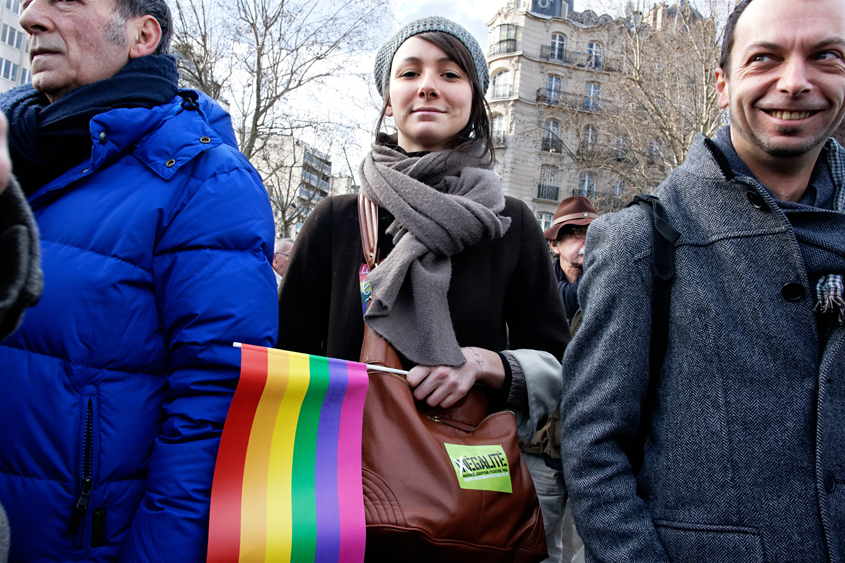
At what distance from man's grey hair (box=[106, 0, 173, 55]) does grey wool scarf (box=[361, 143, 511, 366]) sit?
2.43 ft

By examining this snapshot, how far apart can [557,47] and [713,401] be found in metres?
42.1

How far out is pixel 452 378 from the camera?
160cm

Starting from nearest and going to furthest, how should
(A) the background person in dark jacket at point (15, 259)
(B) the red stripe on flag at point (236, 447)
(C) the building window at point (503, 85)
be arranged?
(A) the background person in dark jacket at point (15, 259), (B) the red stripe on flag at point (236, 447), (C) the building window at point (503, 85)

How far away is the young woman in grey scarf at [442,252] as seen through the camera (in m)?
1.72

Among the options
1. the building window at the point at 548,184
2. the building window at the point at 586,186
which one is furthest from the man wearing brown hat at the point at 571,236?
the building window at the point at 548,184

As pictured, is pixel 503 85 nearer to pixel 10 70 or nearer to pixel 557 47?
pixel 557 47

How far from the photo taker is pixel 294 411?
1.41 meters

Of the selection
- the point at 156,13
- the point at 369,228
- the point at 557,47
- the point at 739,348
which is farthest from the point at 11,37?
the point at 739,348

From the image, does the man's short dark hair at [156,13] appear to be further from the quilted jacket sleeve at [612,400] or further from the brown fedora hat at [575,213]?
the brown fedora hat at [575,213]

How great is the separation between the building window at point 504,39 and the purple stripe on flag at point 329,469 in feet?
134

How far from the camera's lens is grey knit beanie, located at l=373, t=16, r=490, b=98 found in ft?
6.36

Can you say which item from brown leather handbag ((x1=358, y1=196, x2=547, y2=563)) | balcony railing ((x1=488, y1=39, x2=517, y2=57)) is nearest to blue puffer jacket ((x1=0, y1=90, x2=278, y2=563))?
brown leather handbag ((x1=358, y1=196, x2=547, y2=563))

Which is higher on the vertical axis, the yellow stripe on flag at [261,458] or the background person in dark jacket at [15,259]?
the background person in dark jacket at [15,259]

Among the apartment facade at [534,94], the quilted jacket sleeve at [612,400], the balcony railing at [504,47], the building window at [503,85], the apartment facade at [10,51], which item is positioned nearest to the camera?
the quilted jacket sleeve at [612,400]
